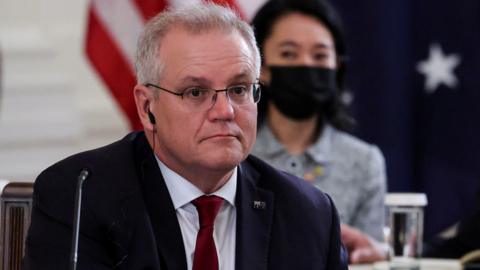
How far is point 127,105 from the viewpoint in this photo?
466cm

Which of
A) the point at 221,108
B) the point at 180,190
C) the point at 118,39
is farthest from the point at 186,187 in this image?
the point at 118,39

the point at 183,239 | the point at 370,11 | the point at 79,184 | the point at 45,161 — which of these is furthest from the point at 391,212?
the point at 45,161

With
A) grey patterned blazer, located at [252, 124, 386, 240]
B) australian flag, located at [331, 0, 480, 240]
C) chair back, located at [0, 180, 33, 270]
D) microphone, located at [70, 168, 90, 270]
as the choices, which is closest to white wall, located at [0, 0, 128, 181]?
australian flag, located at [331, 0, 480, 240]

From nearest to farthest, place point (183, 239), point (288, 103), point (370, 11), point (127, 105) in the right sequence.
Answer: point (183, 239) < point (288, 103) < point (127, 105) < point (370, 11)

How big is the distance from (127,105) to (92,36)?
386 mm

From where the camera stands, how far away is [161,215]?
221cm

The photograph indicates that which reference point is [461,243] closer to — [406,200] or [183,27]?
[406,200]

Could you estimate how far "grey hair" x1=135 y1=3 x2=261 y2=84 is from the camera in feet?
7.16

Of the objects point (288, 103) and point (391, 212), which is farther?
point (288, 103)

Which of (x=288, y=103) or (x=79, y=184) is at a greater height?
(x=288, y=103)

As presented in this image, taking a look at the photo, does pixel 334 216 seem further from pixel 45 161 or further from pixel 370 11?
pixel 45 161

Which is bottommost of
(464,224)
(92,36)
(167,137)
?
(464,224)

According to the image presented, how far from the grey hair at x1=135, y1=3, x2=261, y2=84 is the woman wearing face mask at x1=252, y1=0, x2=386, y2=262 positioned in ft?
6.00

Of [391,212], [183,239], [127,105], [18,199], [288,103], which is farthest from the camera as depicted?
[127,105]
